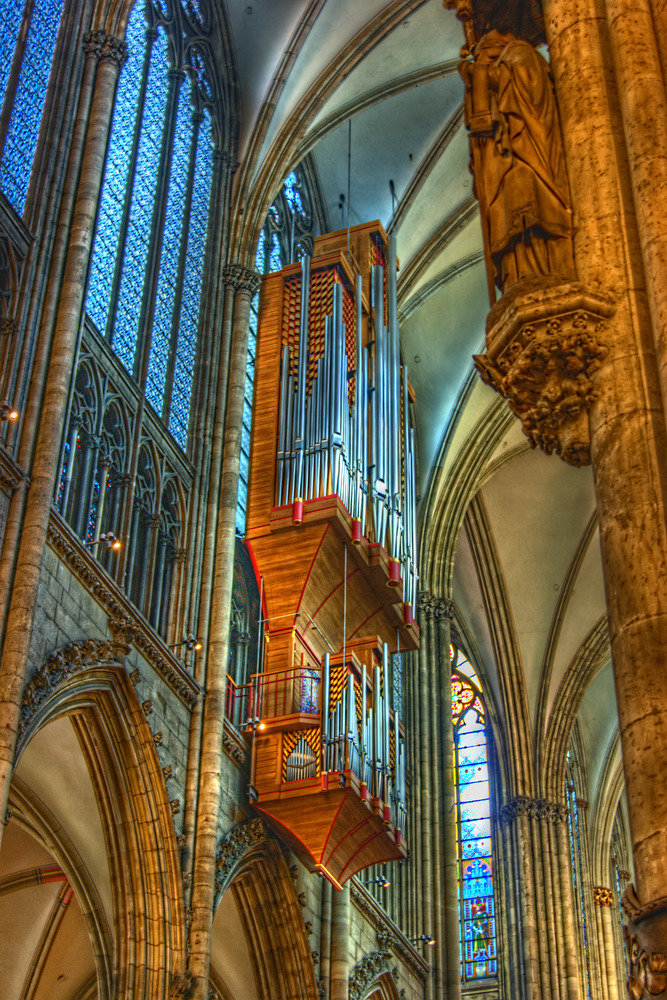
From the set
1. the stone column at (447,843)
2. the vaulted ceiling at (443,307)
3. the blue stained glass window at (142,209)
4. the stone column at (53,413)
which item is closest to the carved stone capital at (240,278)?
the vaulted ceiling at (443,307)

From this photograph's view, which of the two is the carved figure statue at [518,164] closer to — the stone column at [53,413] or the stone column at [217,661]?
the stone column at [53,413]

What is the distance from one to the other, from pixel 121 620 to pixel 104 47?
5.66 meters

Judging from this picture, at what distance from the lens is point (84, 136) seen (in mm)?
13469

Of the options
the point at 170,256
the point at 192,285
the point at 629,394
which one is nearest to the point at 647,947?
the point at 629,394

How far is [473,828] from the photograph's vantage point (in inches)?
974

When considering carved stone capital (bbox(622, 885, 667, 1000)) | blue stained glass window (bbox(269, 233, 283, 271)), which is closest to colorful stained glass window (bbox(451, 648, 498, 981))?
blue stained glass window (bbox(269, 233, 283, 271))

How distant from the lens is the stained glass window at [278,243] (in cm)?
1695

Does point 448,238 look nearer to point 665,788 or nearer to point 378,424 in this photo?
point 378,424

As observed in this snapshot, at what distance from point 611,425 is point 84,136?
808cm

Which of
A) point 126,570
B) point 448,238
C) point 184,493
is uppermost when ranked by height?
point 448,238

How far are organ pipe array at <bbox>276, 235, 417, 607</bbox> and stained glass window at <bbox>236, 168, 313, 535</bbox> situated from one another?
0.90 m

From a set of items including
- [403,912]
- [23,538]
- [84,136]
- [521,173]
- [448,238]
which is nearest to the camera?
[521,173]

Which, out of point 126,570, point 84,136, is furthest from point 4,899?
point 84,136

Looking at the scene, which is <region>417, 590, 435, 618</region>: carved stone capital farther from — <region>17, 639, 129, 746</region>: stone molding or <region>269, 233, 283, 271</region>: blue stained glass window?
<region>17, 639, 129, 746</region>: stone molding
